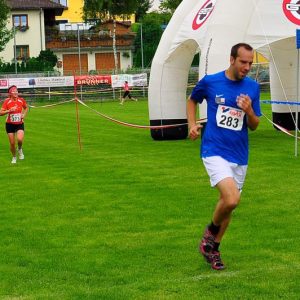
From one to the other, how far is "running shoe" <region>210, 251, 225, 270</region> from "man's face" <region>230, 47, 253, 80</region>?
172 cm

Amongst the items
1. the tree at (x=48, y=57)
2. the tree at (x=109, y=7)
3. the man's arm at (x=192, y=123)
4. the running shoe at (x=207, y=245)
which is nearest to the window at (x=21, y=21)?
the tree at (x=109, y=7)

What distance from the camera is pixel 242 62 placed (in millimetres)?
7477

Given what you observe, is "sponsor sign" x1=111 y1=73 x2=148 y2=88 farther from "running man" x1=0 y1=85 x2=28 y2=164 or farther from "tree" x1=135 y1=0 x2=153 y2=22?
"tree" x1=135 y1=0 x2=153 y2=22

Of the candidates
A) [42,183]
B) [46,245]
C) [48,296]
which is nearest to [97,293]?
[48,296]

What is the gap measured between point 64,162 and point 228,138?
10.9 meters

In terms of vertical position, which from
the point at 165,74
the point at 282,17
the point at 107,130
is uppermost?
the point at 282,17

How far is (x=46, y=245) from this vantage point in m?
9.15

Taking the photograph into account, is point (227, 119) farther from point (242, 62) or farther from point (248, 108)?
point (242, 62)

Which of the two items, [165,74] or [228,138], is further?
[165,74]

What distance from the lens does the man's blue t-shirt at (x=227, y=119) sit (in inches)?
299

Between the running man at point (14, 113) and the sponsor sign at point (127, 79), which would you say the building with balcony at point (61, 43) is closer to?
the sponsor sign at point (127, 79)

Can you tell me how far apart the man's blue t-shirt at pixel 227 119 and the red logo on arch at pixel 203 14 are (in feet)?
43.0

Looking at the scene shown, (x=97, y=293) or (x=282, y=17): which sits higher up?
(x=282, y=17)

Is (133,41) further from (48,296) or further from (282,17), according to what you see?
(48,296)
